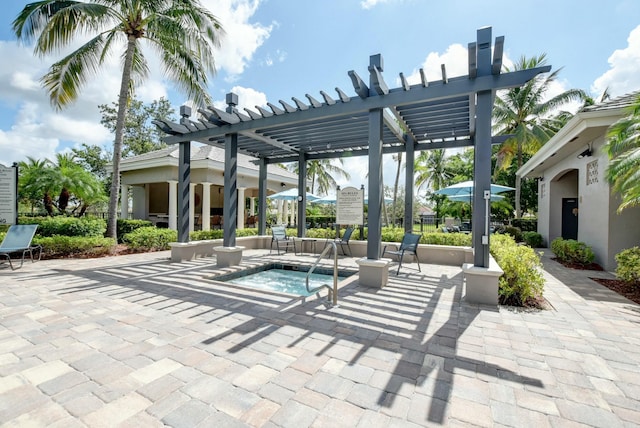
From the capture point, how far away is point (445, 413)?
2004 mm

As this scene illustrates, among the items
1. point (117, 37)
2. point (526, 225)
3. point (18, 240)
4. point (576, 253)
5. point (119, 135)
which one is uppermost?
point (117, 37)

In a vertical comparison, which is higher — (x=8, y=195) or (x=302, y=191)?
(x=302, y=191)

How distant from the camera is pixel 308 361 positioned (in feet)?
8.86

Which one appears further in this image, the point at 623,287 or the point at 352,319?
the point at 623,287

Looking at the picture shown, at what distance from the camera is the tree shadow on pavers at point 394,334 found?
2441 mm

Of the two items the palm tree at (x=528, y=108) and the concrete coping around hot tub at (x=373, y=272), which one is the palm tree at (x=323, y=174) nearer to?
the palm tree at (x=528, y=108)

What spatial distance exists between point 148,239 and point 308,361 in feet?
29.8

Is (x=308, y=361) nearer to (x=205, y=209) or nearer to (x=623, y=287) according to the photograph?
(x=623, y=287)

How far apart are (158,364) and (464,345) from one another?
3043 millimetres

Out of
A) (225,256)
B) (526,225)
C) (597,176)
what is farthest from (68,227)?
(526,225)

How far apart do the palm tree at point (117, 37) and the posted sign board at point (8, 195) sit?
224 cm

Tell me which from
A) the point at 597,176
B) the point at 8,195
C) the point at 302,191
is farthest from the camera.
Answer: the point at 302,191

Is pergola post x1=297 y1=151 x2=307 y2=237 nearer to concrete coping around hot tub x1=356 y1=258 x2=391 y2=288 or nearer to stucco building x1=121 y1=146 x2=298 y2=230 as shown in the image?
stucco building x1=121 y1=146 x2=298 y2=230

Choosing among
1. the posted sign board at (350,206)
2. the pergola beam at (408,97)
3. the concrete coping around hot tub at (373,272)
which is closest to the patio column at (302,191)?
the pergola beam at (408,97)
